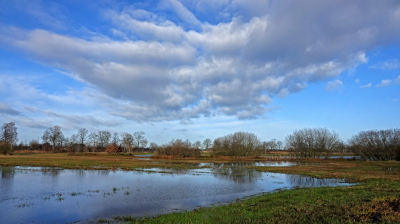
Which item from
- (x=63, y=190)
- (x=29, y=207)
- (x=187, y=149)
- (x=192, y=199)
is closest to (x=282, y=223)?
(x=192, y=199)

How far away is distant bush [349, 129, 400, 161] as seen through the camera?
67.4 meters

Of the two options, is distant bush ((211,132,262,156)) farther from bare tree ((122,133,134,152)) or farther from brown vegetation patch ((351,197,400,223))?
brown vegetation patch ((351,197,400,223))

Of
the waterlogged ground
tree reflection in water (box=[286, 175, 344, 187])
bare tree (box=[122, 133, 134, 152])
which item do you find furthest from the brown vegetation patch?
bare tree (box=[122, 133, 134, 152])

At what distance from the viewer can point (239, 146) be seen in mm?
88688

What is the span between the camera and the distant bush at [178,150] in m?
82.6

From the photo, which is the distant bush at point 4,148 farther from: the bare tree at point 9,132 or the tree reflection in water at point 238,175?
the tree reflection in water at point 238,175

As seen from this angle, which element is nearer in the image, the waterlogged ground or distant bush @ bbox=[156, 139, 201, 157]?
the waterlogged ground

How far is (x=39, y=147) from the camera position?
129 meters

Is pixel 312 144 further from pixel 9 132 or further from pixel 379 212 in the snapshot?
pixel 9 132

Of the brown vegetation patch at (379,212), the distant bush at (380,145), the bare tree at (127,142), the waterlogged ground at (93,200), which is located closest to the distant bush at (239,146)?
the distant bush at (380,145)

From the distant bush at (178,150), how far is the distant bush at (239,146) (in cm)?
1036

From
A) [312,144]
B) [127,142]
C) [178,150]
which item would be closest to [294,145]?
[312,144]

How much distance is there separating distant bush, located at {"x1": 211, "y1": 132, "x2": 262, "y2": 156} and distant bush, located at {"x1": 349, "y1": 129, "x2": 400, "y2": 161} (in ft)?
115

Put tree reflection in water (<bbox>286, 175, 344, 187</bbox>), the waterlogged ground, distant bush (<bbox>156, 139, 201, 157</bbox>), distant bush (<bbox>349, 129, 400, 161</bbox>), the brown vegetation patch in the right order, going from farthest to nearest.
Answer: distant bush (<bbox>156, 139, 201, 157</bbox>) < distant bush (<bbox>349, 129, 400, 161</bbox>) < tree reflection in water (<bbox>286, 175, 344, 187</bbox>) < the waterlogged ground < the brown vegetation patch
